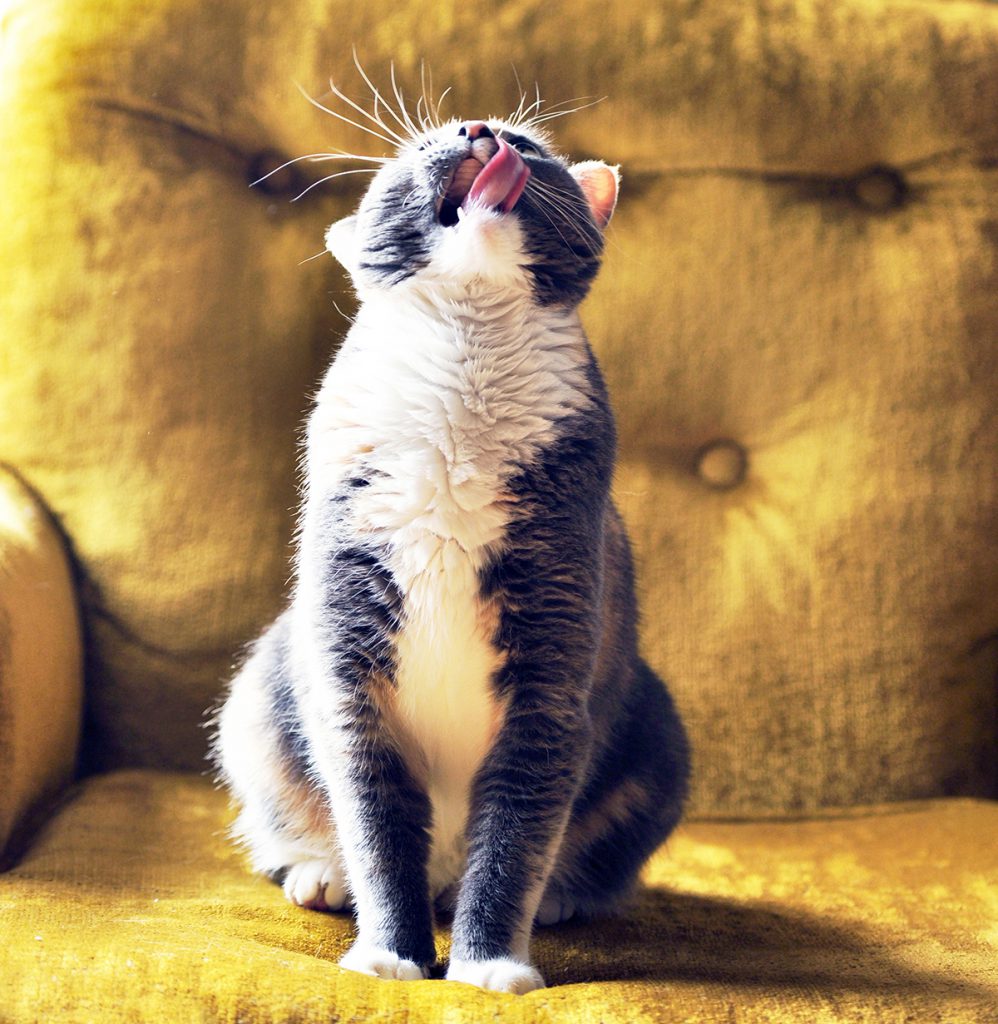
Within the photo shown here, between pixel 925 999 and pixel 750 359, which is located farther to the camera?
pixel 750 359

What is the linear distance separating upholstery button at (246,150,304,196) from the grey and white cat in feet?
1.72

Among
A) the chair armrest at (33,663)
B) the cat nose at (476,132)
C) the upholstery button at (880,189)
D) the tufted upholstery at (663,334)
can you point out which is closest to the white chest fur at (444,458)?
the cat nose at (476,132)

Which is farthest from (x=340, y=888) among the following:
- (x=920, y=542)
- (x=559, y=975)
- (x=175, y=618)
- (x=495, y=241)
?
(x=920, y=542)

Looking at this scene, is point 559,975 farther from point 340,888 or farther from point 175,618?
point 175,618

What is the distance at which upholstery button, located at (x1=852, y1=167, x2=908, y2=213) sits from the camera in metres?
1.49

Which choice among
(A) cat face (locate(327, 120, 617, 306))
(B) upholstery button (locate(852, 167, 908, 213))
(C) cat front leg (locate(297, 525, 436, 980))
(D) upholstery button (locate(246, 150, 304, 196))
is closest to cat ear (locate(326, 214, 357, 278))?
(A) cat face (locate(327, 120, 617, 306))

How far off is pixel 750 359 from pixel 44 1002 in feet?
3.57

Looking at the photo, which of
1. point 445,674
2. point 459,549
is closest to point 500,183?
point 459,549

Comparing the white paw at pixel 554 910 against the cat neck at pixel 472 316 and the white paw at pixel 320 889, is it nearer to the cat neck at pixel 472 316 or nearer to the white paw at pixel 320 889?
the white paw at pixel 320 889

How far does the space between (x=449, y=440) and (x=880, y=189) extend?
85 centimetres

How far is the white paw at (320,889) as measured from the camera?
3.53 ft

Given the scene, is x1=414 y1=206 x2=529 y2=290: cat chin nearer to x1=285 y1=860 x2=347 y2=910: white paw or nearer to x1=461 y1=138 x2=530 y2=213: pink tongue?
x1=461 y1=138 x2=530 y2=213: pink tongue

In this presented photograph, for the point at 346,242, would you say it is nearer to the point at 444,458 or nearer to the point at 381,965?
the point at 444,458

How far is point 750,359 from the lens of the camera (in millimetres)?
1474
